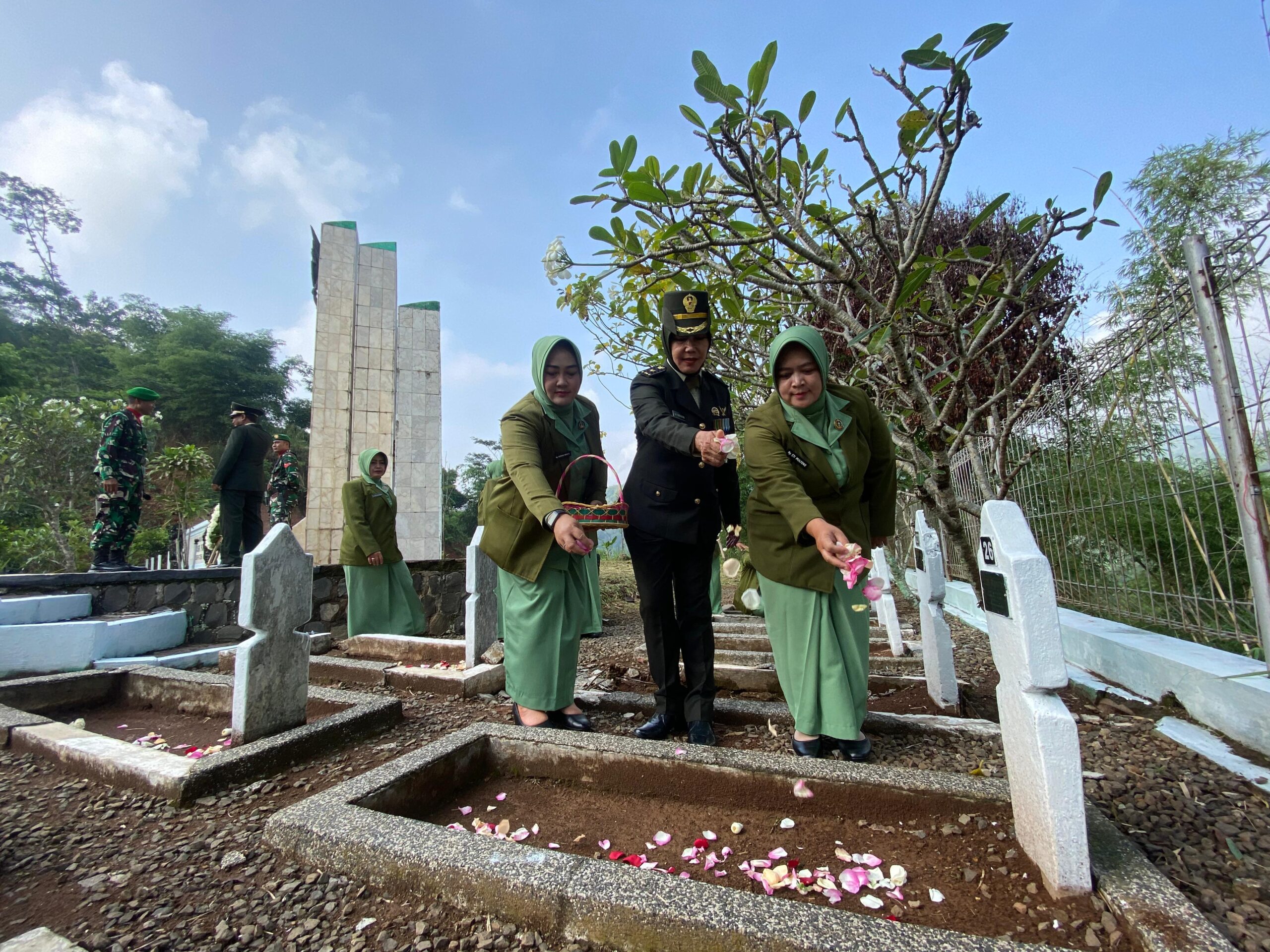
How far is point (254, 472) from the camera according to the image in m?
6.55

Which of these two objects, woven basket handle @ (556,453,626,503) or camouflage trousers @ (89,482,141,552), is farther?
camouflage trousers @ (89,482,141,552)

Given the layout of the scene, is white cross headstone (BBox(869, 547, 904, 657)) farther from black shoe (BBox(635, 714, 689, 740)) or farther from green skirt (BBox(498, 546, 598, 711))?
green skirt (BBox(498, 546, 598, 711))

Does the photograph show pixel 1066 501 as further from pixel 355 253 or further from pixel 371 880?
pixel 355 253

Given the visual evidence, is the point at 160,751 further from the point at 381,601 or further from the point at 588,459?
the point at 381,601

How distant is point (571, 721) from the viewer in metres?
2.91

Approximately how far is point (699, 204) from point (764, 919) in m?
2.59

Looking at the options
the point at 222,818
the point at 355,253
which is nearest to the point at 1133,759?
the point at 222,818

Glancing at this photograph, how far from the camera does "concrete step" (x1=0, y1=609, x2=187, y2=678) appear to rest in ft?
13.7

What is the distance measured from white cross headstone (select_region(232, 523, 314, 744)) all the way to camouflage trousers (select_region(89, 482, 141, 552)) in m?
3.83

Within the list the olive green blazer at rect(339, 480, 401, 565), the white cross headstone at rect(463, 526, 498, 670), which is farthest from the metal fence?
the olive green blazer at rect(339, 480, 401, 565)

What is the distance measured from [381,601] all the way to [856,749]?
489 centimetres

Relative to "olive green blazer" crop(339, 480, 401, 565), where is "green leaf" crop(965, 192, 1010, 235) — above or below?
above

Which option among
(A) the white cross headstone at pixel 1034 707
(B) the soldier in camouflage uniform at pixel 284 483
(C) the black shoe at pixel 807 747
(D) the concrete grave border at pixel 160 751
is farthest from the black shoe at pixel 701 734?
(B) the soldier in camouflage uniform at pixel 284 483

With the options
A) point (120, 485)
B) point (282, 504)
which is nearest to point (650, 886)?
point (120, 485)
